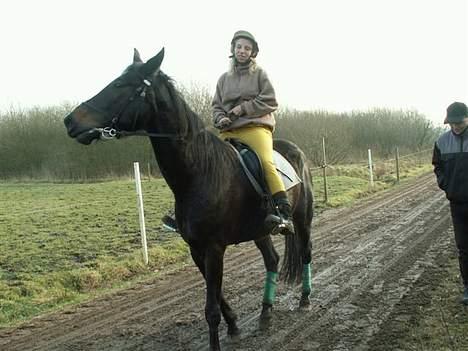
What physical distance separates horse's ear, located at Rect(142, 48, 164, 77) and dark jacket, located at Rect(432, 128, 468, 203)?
3361 millimetres

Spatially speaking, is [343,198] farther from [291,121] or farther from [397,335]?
[291,121]

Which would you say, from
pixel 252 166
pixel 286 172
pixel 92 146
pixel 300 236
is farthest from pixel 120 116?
pixel 92 146

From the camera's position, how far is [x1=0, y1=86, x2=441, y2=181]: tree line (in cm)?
2966

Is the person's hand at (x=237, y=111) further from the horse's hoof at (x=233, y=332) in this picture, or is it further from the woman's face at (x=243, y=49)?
the horse's hoof at (x=233, y=332)

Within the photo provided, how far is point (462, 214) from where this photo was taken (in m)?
5.16

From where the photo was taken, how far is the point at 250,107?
15.6 ft

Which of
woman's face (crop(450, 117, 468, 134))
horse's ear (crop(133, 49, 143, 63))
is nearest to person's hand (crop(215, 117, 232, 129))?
horse's ear (crop(133, 49, 143, 63))

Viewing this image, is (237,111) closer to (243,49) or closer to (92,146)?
(243,49)

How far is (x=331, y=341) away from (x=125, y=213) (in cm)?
1060

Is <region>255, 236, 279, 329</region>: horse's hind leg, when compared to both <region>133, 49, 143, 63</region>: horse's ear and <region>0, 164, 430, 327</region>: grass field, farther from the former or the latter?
<region>0, 164, 430, 327</region>: grass field

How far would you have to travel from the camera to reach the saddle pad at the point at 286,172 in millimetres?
5074

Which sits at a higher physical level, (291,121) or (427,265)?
(291,121)

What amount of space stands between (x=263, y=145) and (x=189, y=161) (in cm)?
95

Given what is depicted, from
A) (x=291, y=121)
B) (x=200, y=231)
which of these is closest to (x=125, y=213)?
(x=200, y=231)
